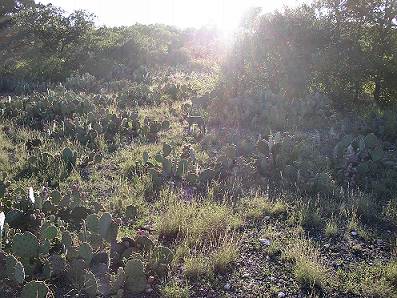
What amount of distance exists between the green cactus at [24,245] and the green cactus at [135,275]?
0.89 metres

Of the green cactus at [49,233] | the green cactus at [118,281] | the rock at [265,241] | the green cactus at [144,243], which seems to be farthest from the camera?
the rock at [265,241]

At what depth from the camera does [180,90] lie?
1212cm

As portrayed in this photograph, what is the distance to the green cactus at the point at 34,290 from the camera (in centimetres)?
341

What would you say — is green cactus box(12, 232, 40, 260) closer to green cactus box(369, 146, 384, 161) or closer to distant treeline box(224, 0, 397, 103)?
green cactus box(369, 146, 384, 161)

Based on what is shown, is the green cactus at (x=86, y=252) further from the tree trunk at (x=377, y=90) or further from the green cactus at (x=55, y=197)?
the tree trunk at (x=377, y=90)

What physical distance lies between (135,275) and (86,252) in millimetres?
493

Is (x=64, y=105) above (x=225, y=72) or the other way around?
the other way around

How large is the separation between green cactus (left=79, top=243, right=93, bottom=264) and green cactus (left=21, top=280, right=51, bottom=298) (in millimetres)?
480

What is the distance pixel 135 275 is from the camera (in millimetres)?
3744

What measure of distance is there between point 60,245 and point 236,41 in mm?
8350

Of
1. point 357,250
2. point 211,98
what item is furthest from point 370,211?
point 211,98

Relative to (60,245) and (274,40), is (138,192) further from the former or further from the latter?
(274,40)

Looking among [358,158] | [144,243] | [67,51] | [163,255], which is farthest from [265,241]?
[67,51]

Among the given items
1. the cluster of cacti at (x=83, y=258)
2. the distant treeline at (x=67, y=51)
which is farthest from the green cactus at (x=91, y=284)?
the distant treeline at (x=67, y=51)
